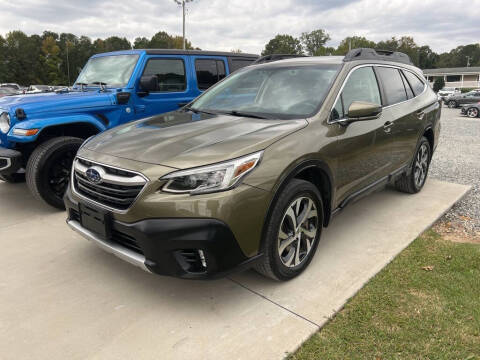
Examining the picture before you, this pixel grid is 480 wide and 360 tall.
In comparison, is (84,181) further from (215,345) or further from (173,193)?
(215,345)

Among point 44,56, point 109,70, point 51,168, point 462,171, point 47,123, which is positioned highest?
point 44,56

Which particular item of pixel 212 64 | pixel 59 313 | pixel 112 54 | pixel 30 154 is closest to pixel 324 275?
pixel 59 313

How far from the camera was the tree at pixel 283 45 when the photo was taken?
299 ft

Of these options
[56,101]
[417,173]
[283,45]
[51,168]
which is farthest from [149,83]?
[283,45]

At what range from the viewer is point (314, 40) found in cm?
9519

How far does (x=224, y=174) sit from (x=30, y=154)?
10.6ft

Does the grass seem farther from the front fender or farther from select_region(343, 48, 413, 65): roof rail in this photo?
the front fender

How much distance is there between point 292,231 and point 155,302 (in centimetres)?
114

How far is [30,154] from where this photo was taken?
14.5 ft

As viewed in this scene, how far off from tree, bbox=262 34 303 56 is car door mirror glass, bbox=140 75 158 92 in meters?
91.0

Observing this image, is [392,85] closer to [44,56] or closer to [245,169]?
[245,169]

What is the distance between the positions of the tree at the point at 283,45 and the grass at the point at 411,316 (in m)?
93.1

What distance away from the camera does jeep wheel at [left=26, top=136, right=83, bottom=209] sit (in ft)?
13.7

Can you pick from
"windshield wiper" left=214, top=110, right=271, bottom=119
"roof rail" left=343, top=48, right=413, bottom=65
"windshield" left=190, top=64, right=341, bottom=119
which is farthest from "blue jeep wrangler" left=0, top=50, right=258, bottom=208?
"roof rail" left=343, top=48, right=413, bottom=65
